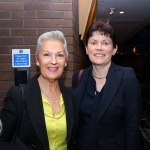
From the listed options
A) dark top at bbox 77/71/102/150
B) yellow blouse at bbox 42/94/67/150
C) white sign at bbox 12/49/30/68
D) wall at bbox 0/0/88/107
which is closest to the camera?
yellow blouse at bbox 42/94/67/150

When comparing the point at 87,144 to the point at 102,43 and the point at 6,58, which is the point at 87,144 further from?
the point at 6,58

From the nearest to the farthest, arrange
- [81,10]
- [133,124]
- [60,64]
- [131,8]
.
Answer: [60,64]
[133,124]
[81,10]
[131,8]

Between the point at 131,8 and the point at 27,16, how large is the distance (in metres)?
3.73

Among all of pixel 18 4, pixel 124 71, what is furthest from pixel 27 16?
pixel 124 71

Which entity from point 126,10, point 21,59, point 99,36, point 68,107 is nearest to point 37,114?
point 68,107

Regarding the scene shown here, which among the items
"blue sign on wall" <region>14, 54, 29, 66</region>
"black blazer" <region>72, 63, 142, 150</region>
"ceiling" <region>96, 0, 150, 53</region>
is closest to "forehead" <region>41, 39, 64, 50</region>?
"black blazer" <region>72, 63, 142, 150</region>

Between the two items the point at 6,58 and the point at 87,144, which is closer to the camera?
the point at 87,144

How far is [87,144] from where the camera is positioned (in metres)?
2.05

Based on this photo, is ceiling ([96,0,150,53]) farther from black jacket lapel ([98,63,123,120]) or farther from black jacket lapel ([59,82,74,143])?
black jacket lapel ([59,82,74,143])

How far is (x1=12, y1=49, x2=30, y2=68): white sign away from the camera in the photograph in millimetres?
2652

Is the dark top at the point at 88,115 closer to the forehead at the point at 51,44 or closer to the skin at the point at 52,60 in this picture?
the skin at the point at 52,60

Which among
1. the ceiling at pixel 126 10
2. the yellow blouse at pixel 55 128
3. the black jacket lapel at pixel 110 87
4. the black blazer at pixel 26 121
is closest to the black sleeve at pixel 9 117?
the black blazer at pixel 26 121

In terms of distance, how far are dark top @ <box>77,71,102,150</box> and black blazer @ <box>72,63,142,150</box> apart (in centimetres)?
4

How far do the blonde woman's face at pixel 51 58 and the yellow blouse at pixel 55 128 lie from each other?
8.8 inches
